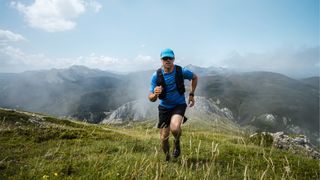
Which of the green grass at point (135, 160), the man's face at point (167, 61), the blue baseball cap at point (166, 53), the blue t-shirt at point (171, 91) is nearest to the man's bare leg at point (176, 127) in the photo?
the green grass at point (135, 160)

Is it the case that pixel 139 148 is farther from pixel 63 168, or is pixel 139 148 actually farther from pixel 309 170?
pixel 309 170

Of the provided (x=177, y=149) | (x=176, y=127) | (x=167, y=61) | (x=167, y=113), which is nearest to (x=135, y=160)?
(x=176, y=127)

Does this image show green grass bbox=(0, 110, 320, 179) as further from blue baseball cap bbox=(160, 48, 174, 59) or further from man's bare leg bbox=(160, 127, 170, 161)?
blue baseball cap bbox=(160, 48, 174, 59)

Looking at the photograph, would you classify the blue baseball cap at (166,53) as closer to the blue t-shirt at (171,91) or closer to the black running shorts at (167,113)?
the blue t-shirt at (171,91)

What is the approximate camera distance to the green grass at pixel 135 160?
582 cm

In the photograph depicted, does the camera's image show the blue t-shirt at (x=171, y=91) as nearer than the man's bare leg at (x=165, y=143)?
No

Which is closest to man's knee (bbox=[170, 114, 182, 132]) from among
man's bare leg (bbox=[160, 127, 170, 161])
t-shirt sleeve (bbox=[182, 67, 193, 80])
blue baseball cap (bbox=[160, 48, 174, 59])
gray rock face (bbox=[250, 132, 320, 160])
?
man's bare leg (bbox=[160, 127, 170, 161])

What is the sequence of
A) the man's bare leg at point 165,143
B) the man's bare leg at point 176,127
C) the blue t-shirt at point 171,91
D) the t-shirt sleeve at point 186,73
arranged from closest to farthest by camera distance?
the man's bare leg at point 176,127 < the man's bare leg at point 165,143 < the blue t-shirt at point 171,91 < the t-shirt sleeve at point 186,73

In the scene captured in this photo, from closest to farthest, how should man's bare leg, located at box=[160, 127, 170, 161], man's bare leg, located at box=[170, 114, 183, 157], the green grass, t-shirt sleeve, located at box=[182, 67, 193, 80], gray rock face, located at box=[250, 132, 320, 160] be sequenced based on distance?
the green grass → man's bare leg, located at box=[170, 114, 183, 157] → man's bare leg, located at box=[160, 127, 170, 161] → t-shirt sleeve, located at box=[182, 67, 193, 80] → gray rock face, located at box=[250, 132, 320, 160]

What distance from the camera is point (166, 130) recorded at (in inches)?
395

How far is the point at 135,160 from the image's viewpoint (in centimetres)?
786

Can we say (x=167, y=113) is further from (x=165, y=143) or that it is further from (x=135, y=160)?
(x=135, y=160)

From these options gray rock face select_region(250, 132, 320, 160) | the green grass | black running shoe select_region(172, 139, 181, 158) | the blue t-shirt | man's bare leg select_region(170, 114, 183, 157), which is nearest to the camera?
the green grass

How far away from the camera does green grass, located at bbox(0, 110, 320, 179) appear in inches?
229
